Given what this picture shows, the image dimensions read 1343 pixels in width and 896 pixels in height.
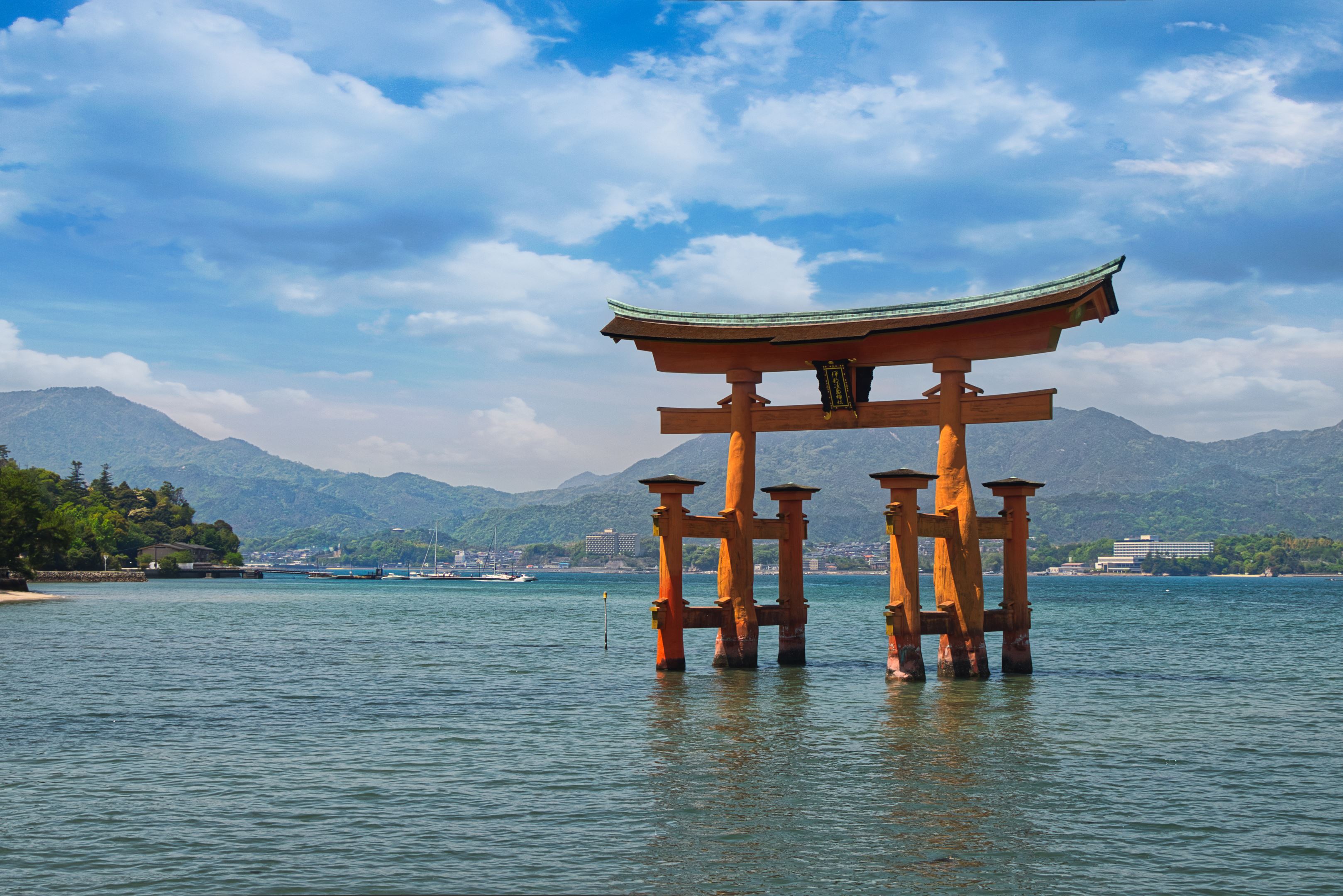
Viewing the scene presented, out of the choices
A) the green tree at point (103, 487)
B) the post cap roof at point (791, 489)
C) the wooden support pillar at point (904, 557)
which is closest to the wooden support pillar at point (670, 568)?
the post cap roof at point (791, 489)

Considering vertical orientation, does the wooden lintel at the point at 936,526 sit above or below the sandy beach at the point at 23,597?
above

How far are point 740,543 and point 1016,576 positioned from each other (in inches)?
238

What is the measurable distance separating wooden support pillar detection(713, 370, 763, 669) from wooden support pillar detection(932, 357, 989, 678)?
4.16 metres

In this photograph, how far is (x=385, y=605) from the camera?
83.2 m

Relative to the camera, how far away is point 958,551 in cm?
2178

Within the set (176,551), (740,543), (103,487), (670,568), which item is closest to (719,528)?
(740,543)

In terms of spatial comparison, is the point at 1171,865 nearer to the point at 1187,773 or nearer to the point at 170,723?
the point at 1187,773

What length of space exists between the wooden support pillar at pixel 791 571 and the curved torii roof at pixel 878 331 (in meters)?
3.05

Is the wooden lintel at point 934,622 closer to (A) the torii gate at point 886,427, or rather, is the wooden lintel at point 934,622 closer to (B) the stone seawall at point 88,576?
(A) the torii gate at point 886,427

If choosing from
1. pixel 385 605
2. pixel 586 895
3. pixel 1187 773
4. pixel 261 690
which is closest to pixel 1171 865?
pixel 1187 773

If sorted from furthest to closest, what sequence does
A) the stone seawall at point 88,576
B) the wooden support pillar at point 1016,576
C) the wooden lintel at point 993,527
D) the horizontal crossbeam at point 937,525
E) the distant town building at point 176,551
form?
the distant town building at point 176,551, the stone seawall at point 88,576, the wooden support pillar at point 1016,576, the wooden lintel at point 993,527, the horizontal crossbeam at point 937,525

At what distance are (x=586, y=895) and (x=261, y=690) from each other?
17.6 metres

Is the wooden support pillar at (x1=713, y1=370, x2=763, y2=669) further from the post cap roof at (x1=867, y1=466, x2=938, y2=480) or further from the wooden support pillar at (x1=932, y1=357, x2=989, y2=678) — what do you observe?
the wooden support pillar at (x1=932, y1=357, x2=989, y2=678)

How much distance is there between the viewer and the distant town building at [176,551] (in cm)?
13650
